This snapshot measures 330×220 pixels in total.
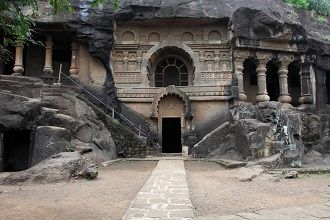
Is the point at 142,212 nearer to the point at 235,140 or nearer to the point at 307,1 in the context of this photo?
the point at 235,140

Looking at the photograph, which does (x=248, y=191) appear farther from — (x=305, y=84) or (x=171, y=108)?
(x=305, y=84)

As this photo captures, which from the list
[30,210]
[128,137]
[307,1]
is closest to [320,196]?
[30,210]

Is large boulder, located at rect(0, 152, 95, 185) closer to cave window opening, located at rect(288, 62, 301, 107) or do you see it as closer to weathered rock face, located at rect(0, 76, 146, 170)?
weathered rock face, located at rect(0, 76, 146, 170)

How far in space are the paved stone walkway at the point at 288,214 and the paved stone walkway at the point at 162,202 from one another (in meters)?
0.42

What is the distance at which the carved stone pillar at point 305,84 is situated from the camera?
785 inches

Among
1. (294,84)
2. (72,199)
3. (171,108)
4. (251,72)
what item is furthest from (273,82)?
(72,199)

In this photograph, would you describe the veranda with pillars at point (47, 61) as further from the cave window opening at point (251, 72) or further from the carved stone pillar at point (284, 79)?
the carved stone pillar at point (284, 79)

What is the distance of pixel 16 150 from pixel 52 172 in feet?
17.7

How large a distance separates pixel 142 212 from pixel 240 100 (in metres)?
14.8

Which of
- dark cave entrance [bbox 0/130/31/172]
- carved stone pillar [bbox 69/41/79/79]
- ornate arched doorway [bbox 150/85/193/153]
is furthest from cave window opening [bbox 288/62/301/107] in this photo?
dark cave entrance [bbox 0/130/31/172]

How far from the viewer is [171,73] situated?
21.4 metres

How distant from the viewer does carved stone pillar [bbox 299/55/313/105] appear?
1994 cm

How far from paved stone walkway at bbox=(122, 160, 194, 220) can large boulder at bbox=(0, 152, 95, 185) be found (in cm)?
236

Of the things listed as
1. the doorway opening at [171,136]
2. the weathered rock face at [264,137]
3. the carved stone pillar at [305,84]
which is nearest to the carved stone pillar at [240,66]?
the weathered rock face at [264,137]
